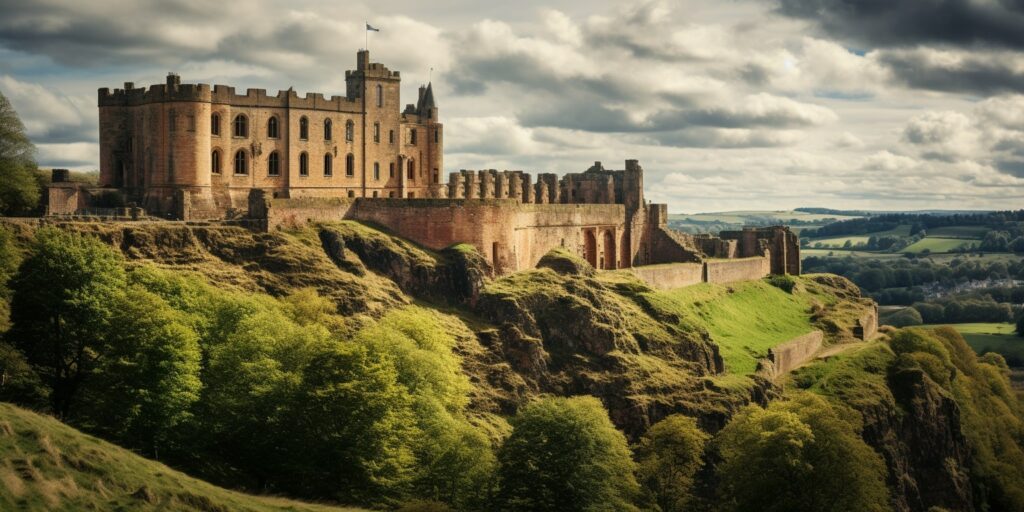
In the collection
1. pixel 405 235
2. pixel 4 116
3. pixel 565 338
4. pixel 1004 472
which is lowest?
pixel 1004 472

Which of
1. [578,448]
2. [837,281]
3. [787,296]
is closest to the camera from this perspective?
[578,448]

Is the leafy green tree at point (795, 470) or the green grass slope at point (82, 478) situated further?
the leafy green tree at point (795, 470)

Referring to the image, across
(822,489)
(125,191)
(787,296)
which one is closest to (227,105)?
(125,191)

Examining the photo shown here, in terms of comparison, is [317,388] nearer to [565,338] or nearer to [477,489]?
[477,489]

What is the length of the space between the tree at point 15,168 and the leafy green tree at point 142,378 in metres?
18.8

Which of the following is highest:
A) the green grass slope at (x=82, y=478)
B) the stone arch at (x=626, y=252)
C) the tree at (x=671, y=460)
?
the stone arch at (x=626, y=252)

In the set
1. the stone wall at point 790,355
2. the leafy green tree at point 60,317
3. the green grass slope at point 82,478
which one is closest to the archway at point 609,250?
the stone wall at point 790,355


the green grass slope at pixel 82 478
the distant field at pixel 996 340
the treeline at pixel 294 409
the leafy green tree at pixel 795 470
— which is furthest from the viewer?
the distant field at pixel 996 340

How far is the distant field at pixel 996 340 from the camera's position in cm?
16125

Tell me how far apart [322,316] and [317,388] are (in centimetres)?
1151

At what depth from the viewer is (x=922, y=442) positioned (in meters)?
89.8

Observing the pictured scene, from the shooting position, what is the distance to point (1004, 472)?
9669 centimetres

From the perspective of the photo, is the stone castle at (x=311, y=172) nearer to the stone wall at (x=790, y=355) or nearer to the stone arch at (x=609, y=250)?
the stone arch at (x=609, y=250)

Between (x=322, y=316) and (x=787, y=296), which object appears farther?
(x=787, y=296)
